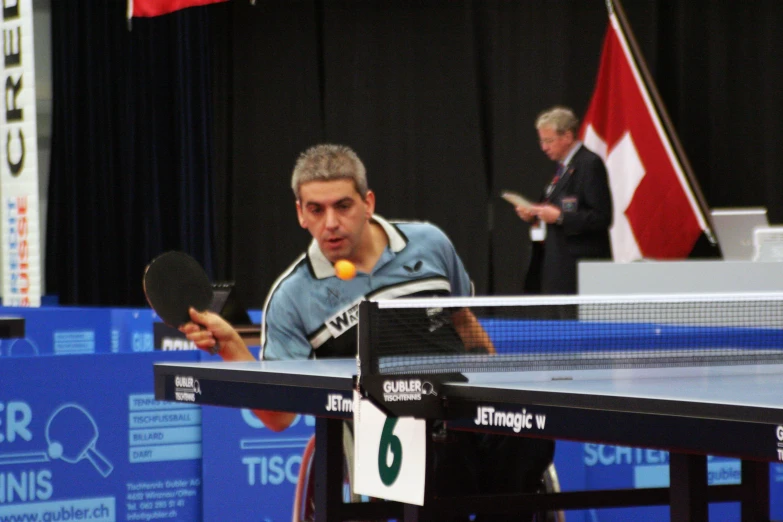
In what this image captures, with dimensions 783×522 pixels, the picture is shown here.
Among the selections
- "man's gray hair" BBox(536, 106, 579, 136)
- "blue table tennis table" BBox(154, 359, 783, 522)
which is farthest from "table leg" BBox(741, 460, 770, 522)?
"man's gray hair" BBox(536, 106, 579, 136)

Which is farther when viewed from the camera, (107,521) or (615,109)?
(615,109)

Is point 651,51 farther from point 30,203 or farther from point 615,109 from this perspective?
point 30,203

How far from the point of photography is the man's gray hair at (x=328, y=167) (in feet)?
11.0

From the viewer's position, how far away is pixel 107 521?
4.18m

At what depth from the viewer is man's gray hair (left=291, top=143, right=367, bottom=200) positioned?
3367 mm

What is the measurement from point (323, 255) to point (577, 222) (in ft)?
11.5

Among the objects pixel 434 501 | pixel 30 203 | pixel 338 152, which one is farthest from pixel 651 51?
pixel 434 501

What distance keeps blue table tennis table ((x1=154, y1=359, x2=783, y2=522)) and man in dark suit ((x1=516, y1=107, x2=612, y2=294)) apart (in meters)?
3.82

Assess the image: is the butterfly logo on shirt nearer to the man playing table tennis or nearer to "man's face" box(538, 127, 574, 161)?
the man playing table tennis

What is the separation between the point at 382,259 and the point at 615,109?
15.4 feet

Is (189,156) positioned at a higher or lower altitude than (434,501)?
higher

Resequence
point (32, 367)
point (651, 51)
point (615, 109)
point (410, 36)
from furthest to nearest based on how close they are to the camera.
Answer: point (410, 36)
point (651, 51)
point (615, 109)
point (32, 367)

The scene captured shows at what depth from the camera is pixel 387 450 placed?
7.18ft

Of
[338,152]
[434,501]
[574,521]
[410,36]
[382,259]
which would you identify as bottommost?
[574,521]
